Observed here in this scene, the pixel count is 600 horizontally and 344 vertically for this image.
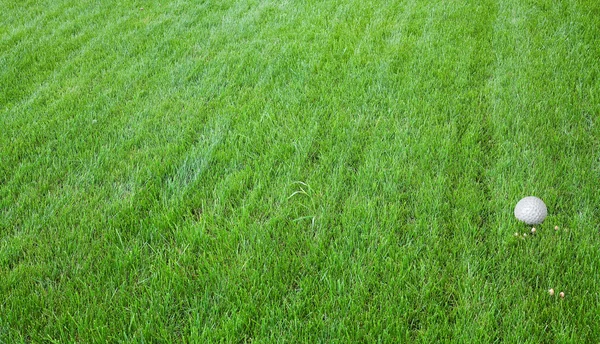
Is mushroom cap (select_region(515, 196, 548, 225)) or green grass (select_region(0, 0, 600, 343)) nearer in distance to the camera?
green grass (select_region(0, 0, 600, 343))

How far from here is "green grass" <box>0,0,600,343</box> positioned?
178cm

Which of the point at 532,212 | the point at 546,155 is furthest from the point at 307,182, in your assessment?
the point at 546,155

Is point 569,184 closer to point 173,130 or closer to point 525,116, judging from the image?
point 525,116

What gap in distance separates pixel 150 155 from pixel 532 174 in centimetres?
205

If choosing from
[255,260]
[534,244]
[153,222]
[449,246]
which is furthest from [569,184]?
[153,222]

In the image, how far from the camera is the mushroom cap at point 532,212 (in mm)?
2074

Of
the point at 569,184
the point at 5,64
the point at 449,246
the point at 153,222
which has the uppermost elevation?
the point at 5,64

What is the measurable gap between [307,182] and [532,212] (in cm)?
105

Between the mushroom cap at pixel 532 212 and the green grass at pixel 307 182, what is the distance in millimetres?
51

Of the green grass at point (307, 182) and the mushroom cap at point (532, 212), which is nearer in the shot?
the green grass at point (307, 182)

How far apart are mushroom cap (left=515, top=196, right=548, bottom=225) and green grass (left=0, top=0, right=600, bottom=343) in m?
0.05

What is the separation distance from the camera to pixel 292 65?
11.9ft

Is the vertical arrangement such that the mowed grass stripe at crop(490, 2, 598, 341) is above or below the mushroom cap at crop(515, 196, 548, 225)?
below

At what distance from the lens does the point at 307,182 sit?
96.6 inches
